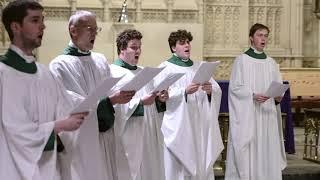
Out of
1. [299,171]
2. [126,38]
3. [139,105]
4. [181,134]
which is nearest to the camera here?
[139,105]

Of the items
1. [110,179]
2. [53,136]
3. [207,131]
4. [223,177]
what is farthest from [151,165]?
[53,136]

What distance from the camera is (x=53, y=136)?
3057 millimetres

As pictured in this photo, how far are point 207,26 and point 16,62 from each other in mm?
9212

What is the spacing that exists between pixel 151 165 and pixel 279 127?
196 centimetres

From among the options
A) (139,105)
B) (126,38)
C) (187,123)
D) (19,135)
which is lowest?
(187,123)

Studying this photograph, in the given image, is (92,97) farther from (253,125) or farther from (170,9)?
(170,9)

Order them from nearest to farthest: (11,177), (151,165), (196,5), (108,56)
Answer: (11,177)
(151,165)
(108,56)
(196,5)

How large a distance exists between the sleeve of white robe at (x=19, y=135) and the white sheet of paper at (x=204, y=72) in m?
2.51

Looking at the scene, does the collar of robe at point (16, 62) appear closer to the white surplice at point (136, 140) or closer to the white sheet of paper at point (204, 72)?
the white surplice at point (136, 140)

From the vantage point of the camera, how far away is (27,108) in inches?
118

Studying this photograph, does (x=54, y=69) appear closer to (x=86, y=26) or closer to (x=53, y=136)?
(x=86, y=26)

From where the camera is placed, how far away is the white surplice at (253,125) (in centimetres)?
617

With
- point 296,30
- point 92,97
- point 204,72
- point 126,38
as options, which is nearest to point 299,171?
point 204,72

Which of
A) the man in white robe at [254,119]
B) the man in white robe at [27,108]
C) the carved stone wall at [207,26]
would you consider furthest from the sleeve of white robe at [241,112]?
the carved stone wall at [207,26]
